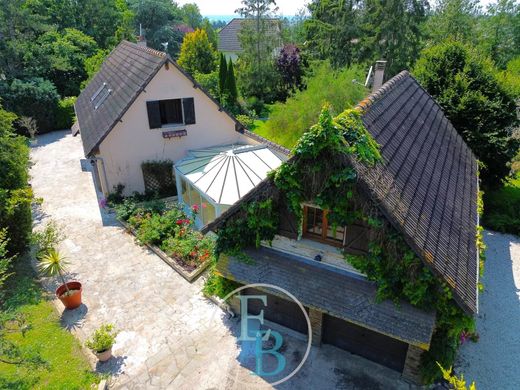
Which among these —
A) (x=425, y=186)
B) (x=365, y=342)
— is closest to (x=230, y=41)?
(x=425, y=186)

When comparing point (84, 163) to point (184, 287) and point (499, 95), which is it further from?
point (499, 95)

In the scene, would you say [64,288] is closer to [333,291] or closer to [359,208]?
[333,291]

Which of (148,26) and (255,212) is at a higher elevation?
(148,26)

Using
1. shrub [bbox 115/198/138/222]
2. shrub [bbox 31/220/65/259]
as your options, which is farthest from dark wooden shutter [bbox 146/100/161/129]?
shrub [bbox 31/220/65/259]

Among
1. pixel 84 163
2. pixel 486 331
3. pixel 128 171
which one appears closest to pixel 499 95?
pixel 486 331

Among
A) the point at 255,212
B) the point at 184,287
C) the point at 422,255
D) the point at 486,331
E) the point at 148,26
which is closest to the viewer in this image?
the point at 422,255

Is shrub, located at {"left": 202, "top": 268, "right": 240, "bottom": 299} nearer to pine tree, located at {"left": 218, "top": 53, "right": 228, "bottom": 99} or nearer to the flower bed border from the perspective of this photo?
the flower bed border
